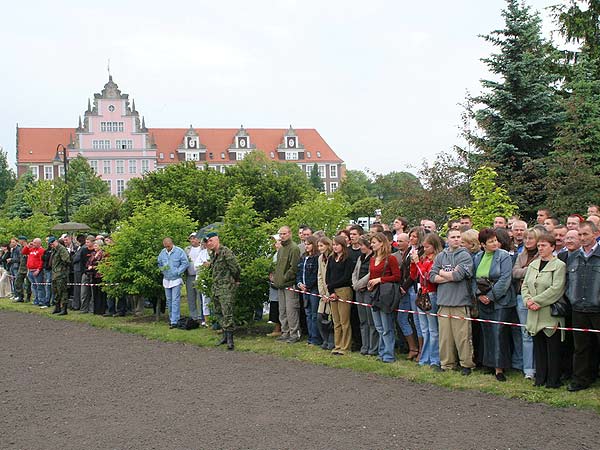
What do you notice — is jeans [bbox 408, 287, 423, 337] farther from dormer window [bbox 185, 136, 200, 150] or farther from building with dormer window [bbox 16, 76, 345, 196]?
dormer window [bbox 185, 136, 200, 150]

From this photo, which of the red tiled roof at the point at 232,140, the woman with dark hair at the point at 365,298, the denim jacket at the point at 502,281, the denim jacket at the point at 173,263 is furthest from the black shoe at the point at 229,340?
the red tiled roof at the point at 232,140

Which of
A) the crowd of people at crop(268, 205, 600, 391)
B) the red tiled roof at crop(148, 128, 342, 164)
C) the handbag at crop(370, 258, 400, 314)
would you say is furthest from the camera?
the red tiled roof at crop(148, 128, 342, 164)

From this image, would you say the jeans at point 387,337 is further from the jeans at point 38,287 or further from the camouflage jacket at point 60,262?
the jeans at point 38,287

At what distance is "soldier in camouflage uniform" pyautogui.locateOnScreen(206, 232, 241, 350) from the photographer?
1213 centimetres

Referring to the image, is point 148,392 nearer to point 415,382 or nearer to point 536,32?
point 415,382

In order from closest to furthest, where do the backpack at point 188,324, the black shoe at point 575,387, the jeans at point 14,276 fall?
the black shoe at point 575,387, the backpack at point 188,324, the jeans at point 14,276

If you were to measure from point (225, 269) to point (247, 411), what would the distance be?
4841 mm

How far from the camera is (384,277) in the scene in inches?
400

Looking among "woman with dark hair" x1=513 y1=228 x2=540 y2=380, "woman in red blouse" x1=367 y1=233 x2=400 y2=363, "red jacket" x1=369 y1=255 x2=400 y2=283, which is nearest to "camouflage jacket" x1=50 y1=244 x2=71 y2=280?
"woman in red blouse" x1=367 y1=233 x2=400 y2=363

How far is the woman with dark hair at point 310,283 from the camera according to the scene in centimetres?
1179

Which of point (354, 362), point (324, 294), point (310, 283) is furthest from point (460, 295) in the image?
point (310, 283)

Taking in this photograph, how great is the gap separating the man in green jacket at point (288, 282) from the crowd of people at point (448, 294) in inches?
0.8

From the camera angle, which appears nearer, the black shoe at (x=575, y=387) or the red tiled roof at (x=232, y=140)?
the black shoe at (x=575, y=387)

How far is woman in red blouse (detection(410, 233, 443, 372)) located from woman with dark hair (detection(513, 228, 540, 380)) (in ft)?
3.88
